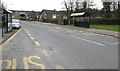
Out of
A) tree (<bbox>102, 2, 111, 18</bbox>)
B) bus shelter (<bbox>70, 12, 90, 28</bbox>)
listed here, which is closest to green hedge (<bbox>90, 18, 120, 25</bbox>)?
tree (<bbox>102, 2, 111, 18</bbox>)

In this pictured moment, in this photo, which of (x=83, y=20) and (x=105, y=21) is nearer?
(x=83, y=20)

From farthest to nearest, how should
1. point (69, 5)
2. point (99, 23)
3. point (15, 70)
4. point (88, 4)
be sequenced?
1. point (88, 4)
2. point (69, 5)
3. point (99, 23)
4. point (15, 70)

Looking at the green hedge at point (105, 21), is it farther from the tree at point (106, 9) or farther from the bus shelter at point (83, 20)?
the bus shelter at point (83, 20)

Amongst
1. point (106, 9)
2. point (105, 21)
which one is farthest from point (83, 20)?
point (106, 9)

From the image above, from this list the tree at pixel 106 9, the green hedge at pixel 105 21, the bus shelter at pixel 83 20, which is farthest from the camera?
the tree at pixel 106 9

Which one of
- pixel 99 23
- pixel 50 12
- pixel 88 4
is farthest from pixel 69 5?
pixel 50 12

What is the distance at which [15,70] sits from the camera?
524 cm

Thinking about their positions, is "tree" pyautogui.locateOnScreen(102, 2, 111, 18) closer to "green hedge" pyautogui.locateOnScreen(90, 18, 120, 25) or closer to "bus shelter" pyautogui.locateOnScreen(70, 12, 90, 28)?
"green hedge" pyautogui.locateOnScreen(90, 18, 120, 25)

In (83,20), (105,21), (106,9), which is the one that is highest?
(106,9)

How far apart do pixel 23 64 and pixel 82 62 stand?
218 cm

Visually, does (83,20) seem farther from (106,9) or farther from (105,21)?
(106,9)

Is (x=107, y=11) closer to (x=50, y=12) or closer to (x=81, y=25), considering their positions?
(x=81, y=25)

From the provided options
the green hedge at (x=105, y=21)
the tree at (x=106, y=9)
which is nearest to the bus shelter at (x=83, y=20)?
the green hedge at (x=105, y=21)

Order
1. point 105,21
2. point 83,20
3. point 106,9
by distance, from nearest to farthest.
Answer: point 83,20 < point 105,21 < point 106,9
